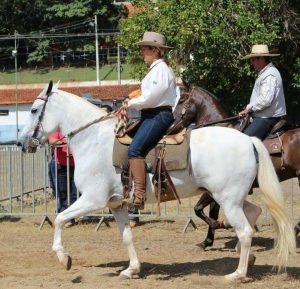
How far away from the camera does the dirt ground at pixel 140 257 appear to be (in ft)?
23.5

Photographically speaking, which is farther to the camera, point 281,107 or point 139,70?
point 139,70

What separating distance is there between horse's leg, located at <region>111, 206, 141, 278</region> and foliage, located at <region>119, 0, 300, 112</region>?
11732 mm

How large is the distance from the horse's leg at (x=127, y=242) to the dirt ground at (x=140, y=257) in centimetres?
10

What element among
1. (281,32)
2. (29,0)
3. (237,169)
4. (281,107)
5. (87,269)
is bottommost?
(87,269)

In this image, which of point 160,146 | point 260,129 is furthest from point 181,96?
point 160,146

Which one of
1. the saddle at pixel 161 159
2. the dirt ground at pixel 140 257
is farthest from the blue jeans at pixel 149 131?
the dirt ground at pixel 140 257

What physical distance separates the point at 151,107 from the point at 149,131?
0.26 m

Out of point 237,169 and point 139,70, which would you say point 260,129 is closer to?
point 237,169

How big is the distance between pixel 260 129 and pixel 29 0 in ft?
210

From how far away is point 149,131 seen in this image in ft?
23.3

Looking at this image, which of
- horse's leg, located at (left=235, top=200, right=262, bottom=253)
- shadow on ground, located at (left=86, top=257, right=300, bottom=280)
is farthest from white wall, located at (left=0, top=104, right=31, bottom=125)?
horse's leg, located at (left=235, top=200, right=262, bottom=253)

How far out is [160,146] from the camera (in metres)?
7.25

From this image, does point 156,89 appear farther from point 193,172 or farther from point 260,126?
point 260,126

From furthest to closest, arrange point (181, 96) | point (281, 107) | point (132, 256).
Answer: point (181, 96)
point (281, 107)
point (132, 256)
